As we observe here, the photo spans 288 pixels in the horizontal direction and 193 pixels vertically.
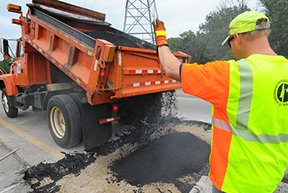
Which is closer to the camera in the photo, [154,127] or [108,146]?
[108,146]

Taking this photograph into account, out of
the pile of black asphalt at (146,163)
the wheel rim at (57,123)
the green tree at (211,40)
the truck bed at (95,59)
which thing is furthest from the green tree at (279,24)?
the wheel rim at (57,123)

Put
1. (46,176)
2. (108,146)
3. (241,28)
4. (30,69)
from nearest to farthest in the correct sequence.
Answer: (241,28) → (46,176) → (108,146) → (30,69)

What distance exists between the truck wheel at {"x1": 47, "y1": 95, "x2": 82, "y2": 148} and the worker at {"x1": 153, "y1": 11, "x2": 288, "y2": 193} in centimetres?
299

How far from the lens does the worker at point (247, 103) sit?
1.28m

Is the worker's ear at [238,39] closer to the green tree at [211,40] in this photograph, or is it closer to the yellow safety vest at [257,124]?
the yellow safety vest at [257,124]

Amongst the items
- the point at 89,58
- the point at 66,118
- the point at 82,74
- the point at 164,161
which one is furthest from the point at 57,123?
the point at 164,161

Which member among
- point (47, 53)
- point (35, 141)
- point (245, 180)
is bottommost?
point (35, 141)

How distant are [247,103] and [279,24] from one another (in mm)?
16234

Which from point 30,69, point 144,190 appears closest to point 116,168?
point 144,190

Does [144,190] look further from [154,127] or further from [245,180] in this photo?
[154,127]

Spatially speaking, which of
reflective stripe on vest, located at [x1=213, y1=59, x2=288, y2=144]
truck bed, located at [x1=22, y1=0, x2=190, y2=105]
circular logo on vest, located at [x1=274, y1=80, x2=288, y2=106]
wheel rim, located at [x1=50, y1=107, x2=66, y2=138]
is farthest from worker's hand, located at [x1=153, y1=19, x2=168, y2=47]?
wheel rim, located at [x1=50, y1=107, x2=66, y2=138]

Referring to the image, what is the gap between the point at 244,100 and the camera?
4.25 feet

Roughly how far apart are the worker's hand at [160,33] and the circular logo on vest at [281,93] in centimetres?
79

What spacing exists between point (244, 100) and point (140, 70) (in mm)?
2651
